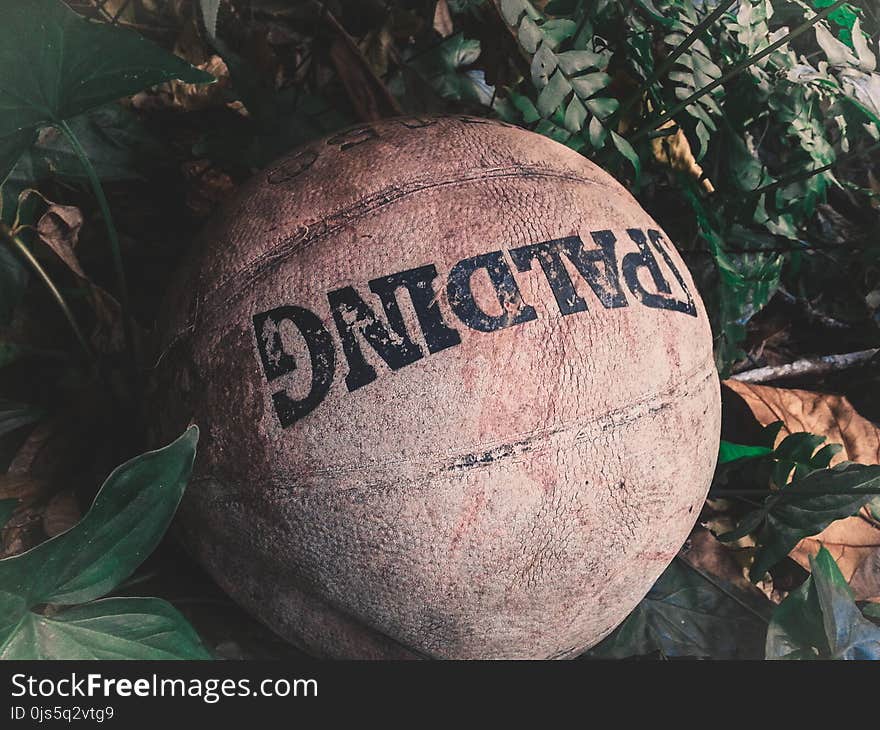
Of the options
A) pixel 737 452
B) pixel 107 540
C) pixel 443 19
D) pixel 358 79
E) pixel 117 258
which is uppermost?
pixel 443 19

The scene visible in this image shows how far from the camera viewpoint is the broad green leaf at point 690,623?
5.48ft

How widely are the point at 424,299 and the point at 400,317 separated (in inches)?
1.7

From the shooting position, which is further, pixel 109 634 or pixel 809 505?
pixel 809 505

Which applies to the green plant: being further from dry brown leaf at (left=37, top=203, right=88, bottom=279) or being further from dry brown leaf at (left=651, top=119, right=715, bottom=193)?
dry brown leaf at (left=651, top=119, right=715, bottom=193)

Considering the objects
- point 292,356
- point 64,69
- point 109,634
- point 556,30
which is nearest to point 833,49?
point 556,30

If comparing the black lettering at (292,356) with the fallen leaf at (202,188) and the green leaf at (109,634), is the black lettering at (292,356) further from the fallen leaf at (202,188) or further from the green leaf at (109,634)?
the fallen leaf at (202,188)

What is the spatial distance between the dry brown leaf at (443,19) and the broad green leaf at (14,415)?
139 cm

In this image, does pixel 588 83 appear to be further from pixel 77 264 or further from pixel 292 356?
pixel 77 264

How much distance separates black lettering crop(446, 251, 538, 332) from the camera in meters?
1.20

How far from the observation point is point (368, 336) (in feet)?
3.90

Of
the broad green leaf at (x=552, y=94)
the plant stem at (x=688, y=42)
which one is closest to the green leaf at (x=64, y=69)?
the broad green leaf at (x=552, y=94)

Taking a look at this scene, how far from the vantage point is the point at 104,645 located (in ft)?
3.49

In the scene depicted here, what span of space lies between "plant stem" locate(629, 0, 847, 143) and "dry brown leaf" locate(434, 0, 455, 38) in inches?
26.5

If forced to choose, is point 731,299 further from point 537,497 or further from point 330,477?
point 330,477
